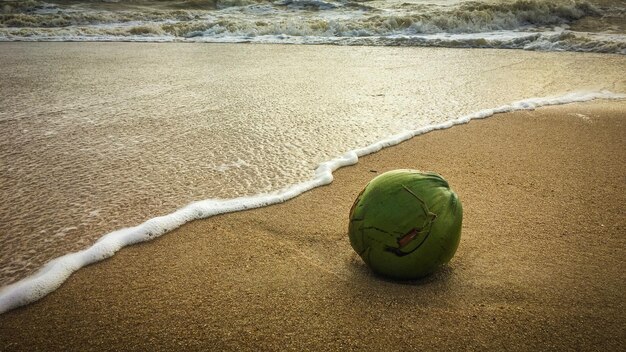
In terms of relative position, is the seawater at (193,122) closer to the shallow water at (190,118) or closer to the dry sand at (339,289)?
the shallow water at (190,118)

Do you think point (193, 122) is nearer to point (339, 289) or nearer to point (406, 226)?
point (339, 289)

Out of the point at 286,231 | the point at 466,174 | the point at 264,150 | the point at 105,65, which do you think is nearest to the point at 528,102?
the point at 466,174

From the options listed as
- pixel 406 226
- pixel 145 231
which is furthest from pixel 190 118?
pixel 406 226

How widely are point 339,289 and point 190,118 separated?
2364 millimetres

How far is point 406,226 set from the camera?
4.80 feet

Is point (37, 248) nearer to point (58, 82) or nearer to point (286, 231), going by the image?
point (286, 231)

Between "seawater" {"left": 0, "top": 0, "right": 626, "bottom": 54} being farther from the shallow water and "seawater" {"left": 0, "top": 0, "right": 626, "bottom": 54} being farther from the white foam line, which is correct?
the white foam line

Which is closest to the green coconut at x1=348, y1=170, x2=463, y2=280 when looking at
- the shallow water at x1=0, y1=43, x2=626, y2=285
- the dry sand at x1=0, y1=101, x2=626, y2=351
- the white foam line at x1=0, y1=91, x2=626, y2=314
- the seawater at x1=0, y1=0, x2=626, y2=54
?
the dry sand at x1=0, y1=101, x2=626, y2=351

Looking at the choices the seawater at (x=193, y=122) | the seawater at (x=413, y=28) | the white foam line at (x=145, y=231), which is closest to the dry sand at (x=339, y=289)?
the white foam line at (x=145, y=231)

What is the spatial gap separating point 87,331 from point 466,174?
2.04 m

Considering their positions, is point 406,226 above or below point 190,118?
above

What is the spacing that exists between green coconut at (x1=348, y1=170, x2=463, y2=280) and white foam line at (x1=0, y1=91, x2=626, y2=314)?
0.79 metres

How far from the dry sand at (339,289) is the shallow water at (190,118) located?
0.34m

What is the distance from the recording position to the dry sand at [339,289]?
1.34 m
